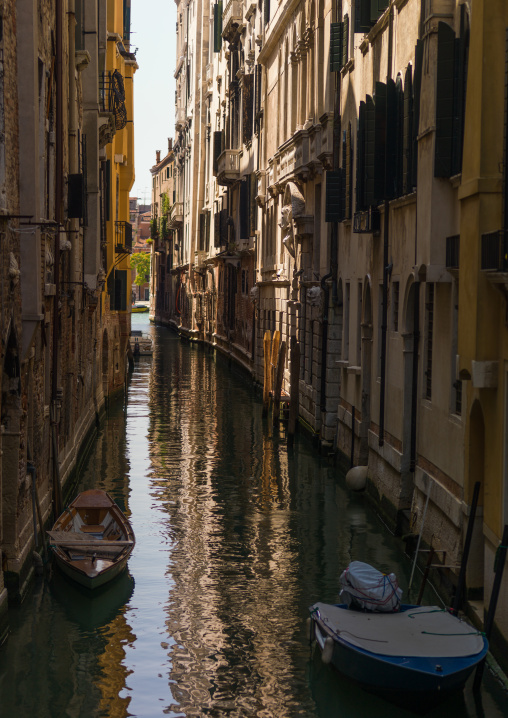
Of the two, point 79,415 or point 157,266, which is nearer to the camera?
point 79,415

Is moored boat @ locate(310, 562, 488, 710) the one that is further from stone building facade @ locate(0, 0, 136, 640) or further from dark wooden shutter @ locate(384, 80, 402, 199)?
dark wooden shutter @ locate(384, 80, 402, 199)

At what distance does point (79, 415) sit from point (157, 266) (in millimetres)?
77167

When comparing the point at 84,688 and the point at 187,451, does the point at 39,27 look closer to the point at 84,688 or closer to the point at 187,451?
the point at 84,688

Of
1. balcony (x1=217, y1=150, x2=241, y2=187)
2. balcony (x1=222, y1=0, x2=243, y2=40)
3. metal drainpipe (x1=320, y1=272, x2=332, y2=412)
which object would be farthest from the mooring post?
balcony (x1=222, y1=0, x2=243, y2=40)

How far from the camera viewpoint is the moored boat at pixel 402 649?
8891 mm

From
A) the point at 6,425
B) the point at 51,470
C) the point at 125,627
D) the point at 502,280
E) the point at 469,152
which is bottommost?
the point at 125,627

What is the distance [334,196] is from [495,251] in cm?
1208

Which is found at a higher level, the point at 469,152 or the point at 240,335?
the point at 469,152

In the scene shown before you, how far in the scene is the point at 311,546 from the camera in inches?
602

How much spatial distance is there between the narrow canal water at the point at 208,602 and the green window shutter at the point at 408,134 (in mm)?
4939

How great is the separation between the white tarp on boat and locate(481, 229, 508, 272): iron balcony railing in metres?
3.13

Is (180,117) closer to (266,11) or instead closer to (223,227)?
(223,227)

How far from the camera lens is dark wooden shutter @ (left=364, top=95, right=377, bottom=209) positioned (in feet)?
51.9

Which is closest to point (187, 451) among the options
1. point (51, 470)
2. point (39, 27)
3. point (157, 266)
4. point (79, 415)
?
point (79, 415)
